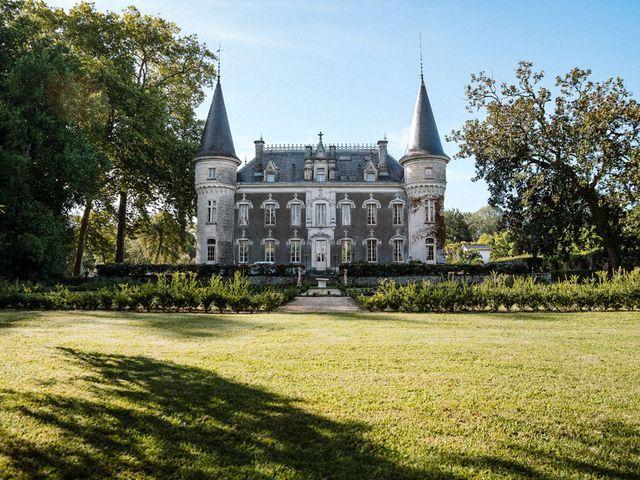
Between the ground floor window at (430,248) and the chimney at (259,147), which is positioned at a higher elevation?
the chimney at (259,147)

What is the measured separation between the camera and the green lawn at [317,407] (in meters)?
3.47

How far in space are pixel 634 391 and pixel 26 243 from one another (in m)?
21.6

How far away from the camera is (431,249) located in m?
35.8

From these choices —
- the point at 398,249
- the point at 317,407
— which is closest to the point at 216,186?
the point at 398,249

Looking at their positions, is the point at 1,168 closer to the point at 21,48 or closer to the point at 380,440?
the point at 21,48

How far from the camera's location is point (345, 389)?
5180mm

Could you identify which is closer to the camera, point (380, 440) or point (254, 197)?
point (380, 440)

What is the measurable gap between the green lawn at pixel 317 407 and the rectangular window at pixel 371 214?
2898 cm

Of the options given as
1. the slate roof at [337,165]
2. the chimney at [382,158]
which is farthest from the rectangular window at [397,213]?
the chimney at [382,158]

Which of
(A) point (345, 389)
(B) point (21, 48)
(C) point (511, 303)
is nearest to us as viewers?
(A) point (345, 389)

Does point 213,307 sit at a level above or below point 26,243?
below

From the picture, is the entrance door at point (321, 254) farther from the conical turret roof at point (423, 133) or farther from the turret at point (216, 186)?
the conical turret roof at point (423, 133)

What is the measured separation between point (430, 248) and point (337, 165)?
987cm

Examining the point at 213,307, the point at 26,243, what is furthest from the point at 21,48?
the point at 213,307
